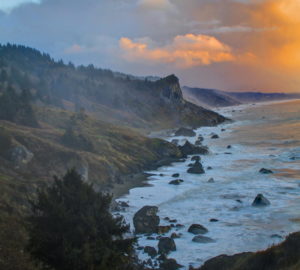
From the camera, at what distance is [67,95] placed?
5930 inches

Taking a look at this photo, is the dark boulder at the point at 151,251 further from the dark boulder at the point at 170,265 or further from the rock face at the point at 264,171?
the rock face at the point at 264,171

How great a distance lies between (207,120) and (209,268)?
509ft

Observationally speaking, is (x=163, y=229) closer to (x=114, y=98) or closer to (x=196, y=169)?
(x=196, y=169)

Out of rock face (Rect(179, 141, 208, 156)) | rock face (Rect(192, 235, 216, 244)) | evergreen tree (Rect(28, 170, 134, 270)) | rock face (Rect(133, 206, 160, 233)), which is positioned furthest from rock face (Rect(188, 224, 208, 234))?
rock face (Rect(179, 141, 208, 156))

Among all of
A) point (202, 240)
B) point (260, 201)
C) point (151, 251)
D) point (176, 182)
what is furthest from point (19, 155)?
point (260, 201)

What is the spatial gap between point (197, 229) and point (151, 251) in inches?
240

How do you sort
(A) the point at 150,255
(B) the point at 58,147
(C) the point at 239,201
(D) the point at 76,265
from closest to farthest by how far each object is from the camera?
(D) the point at 76,265, (A) the point at 150,255, (C) the point at 239,201, (B) the point at 58,147

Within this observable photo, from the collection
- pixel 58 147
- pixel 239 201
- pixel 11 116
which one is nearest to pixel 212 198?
pixel 239 201

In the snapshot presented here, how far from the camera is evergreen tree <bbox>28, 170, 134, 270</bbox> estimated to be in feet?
46.5

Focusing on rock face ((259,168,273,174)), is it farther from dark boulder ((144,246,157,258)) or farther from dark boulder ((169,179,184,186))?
dark boulder ((144,246,157,258))

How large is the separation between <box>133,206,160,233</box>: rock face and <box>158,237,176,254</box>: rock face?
347 centimetres

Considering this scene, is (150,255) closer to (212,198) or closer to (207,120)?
(212,198)

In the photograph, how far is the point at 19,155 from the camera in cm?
4272

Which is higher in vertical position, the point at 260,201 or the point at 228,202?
the point at 260,201
